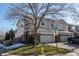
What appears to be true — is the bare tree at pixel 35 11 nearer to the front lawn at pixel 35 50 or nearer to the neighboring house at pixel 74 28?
the front lawn at pixel 35 50

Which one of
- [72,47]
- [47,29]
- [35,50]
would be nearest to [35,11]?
[47,29]

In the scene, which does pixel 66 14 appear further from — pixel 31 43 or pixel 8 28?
pixel 8 28

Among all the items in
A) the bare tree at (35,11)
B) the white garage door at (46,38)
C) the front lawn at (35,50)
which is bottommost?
the front lawn at (35,50)

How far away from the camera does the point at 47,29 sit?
2428 millimetres

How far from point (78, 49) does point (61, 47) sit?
187mm

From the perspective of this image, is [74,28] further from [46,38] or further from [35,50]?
[35,50]

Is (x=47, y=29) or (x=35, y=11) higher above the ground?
(x=35, y=11)

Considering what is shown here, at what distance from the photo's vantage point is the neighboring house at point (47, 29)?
7.95 feet

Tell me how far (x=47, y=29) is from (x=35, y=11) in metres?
0.24

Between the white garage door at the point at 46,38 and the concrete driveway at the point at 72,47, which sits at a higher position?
the white garage door at the point at 46,38

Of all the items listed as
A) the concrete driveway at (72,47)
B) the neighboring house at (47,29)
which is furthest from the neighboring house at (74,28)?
the concrete driveway at (72,47)

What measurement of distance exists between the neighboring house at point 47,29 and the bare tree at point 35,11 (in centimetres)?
5

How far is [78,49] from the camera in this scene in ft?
7.88

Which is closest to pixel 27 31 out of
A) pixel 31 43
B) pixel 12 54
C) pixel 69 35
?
pixel 31 43
